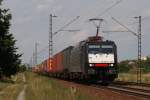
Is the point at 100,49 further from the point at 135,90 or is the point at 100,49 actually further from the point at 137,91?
the point at 137,91

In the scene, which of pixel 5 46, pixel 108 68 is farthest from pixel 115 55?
pixel 5 46

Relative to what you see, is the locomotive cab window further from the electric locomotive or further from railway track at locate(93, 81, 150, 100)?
railway track at locate(93, 81, 150, 100)

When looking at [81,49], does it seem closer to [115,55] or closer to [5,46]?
[115,55]

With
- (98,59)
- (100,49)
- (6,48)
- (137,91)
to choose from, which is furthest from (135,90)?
(6,48)

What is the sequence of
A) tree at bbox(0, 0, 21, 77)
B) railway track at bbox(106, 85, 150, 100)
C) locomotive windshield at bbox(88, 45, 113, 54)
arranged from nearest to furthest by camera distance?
railway track at bbox(106, 85, 150, 100), locomotive windshield at bbox(88, 45, 113, 54), tree at bbox(0, 0, 21, 77)

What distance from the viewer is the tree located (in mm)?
58250

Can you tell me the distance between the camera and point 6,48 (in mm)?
58312

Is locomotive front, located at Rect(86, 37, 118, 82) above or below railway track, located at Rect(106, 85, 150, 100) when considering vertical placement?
above

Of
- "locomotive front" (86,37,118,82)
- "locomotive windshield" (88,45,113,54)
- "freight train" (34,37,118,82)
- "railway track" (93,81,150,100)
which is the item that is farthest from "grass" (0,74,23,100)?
A: "locomotive windshield" (88,45,113,54)

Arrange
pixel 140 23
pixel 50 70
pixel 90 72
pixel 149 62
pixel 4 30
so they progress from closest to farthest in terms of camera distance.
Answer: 1. pixel 90 72
2. pixel 140 23
3. pixel 4 30
4. pixel 50 70
5. pixel 149 62

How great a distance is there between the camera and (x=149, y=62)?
109 metres

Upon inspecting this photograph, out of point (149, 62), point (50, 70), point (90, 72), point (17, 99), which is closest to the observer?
point (17, 99)

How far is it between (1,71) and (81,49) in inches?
586

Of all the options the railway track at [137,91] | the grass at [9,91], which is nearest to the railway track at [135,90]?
the railway track at [137,91]
